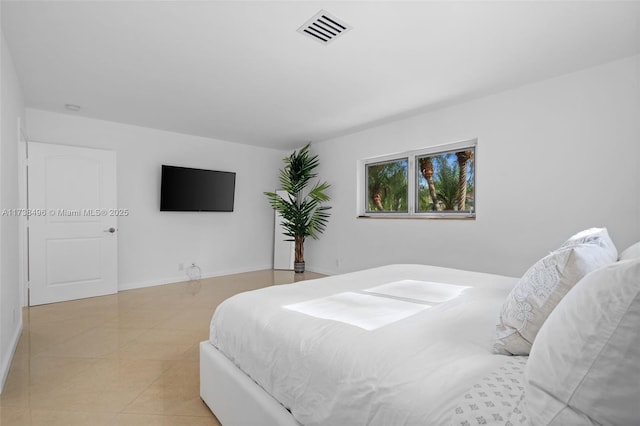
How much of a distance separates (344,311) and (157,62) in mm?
2670

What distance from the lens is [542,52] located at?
2.65 meters

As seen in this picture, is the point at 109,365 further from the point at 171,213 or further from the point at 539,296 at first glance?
the point at 171,213

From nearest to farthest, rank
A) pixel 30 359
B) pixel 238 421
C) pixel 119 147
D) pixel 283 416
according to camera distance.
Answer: pixel 283 416
pixel 238 421
pixel 30 359
pixel 119 147

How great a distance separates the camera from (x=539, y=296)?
3.42 ft

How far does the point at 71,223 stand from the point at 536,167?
5587mm

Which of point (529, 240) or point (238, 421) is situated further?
point (529, 240)

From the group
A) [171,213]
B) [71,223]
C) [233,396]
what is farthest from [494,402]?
[171,213]

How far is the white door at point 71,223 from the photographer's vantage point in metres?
4.05

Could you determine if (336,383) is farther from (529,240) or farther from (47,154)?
(47,154)

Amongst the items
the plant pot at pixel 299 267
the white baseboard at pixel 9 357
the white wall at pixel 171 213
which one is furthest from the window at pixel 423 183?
the white baseboard at pixel 9 357

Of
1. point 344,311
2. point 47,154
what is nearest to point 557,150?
point 344,311

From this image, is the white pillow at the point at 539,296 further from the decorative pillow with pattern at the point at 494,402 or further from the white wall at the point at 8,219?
the white wall at the point at 8,219

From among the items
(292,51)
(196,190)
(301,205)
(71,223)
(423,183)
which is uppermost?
(292,51)

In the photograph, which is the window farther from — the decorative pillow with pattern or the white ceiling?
the decorative pillow with pattern
